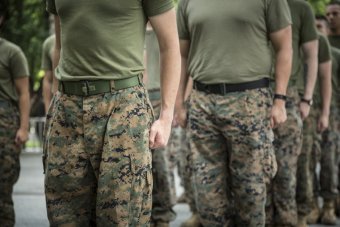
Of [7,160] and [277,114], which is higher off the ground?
[277,114]

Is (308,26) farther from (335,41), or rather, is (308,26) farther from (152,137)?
(152,137)

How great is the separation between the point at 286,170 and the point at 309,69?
3.17 ft

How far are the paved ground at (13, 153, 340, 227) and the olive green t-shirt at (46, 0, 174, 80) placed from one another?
150 inches

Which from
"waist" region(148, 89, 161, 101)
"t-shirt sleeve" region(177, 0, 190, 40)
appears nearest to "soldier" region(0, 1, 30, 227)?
"waist" region(148, 89, 161, 101)

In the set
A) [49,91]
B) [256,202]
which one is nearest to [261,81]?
[256,202]

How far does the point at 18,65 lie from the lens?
6.42 m

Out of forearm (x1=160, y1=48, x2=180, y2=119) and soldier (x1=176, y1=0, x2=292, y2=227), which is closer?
forearm (x1=160, y1=48, x2=180, y2=119)

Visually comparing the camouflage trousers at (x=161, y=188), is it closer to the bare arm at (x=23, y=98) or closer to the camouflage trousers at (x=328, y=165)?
the bare arm at (x=23, y=98)

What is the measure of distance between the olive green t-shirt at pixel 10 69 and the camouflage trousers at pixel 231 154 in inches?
72.3

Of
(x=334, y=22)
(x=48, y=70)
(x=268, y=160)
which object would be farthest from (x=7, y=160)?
(x=334, y=22)

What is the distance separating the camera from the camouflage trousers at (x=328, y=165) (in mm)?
7797

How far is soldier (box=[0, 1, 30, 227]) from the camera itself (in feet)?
20.8

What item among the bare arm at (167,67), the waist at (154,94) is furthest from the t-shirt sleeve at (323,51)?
the bare arm at (167,67)

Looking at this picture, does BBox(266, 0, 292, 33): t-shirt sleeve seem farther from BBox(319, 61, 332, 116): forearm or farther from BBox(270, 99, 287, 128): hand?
BBox(319, 61, 332, 116): forearm
